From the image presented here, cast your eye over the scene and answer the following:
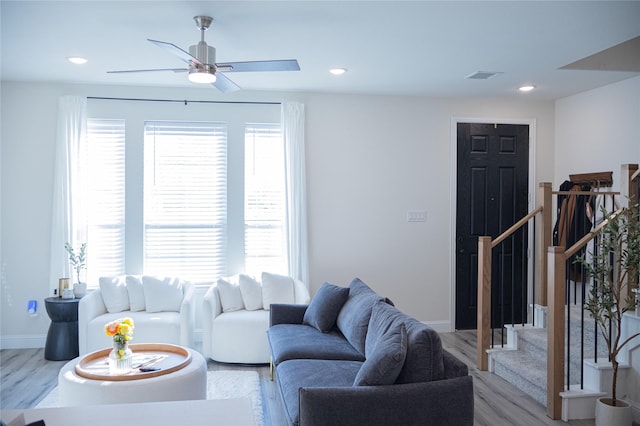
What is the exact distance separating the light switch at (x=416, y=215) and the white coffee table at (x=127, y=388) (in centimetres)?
331

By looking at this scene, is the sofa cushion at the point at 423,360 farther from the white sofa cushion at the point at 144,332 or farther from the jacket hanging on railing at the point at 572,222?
the jacket hanging on railing at the point at 572,222

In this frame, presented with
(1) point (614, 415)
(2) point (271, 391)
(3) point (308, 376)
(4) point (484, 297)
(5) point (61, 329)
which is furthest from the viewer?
(5) point (61, 329)

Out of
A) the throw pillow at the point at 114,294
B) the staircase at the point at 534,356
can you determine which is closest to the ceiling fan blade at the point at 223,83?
the throw pillow at the point at 114,294

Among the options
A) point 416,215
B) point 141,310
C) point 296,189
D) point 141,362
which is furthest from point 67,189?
point 416,215

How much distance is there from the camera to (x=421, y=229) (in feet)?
19.4

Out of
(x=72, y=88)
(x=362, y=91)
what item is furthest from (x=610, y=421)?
(x=72, y=88)

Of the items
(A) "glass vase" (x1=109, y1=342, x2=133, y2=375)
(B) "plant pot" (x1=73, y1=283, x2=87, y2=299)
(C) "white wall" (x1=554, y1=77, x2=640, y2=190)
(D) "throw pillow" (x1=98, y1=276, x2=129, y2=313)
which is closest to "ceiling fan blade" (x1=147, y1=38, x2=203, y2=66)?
(A) "glass vase" (x1=109, y1=342, x2=133, y2=375)

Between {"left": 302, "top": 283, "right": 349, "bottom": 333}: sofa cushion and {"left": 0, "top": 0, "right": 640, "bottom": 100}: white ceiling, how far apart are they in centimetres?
198

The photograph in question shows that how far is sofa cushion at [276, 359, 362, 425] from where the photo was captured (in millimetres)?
2762

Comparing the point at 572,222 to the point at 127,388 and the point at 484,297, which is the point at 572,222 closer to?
the point at 484,297

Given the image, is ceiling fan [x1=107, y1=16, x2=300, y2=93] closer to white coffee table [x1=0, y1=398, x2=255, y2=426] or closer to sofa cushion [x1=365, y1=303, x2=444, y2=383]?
sofa cushion [x1=365, y1=303, x2=444, y2=383]

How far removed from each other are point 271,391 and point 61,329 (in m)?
2.25

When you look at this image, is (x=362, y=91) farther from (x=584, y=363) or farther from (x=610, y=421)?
(x=610, y=421)

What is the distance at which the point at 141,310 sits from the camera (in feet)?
16.5
